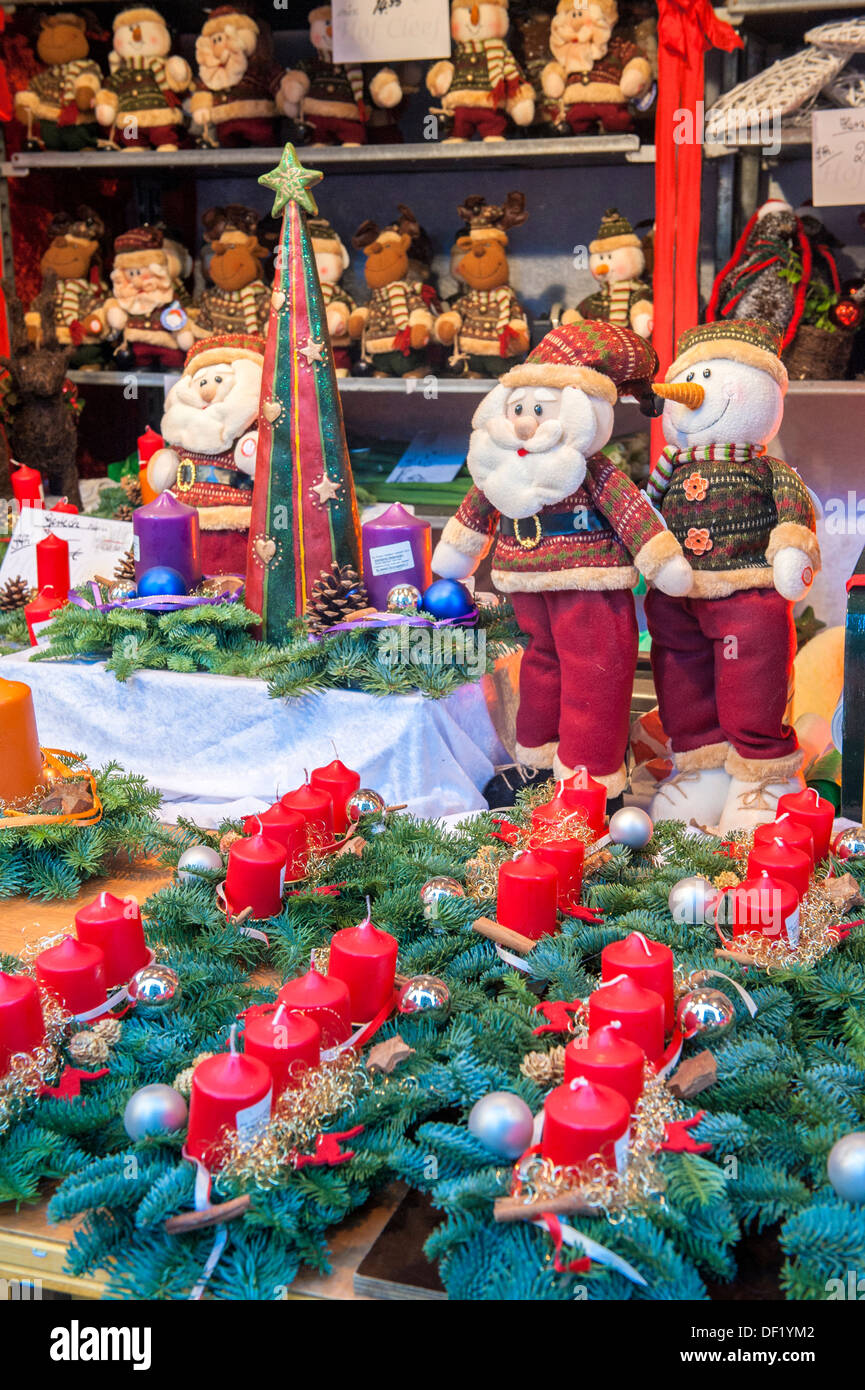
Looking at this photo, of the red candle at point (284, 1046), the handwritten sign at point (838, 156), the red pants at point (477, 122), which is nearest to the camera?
the red candle at point (284, 1046)

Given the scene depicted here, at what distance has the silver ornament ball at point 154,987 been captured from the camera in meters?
0.93

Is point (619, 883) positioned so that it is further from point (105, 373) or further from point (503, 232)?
point (105, 373)

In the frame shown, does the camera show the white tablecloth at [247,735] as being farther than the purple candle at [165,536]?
No

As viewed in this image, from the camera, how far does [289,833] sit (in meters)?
1.13

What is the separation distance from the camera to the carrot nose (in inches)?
61.1

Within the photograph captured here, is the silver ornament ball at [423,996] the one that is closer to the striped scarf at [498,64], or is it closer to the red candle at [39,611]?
the red candle at [39,611]

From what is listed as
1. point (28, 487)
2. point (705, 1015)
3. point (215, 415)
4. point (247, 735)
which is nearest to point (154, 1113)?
point (705, 1015)

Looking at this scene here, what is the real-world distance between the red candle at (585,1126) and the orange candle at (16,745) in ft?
2.43

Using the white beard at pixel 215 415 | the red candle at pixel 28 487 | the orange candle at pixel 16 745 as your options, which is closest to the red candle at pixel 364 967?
the orange candle at pixel 16 745

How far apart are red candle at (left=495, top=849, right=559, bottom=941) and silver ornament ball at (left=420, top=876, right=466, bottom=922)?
48 mm

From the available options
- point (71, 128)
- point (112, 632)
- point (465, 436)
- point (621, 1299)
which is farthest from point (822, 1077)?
point (71, 128)

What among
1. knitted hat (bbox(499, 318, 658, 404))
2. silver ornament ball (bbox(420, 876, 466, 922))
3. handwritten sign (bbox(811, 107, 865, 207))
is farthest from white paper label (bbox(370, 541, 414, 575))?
handwritten sign (bbox(811, 107, 865, 207))

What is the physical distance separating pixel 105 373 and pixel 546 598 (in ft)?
5.78

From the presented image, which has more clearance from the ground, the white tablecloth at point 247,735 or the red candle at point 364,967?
the red candle at point 364,967
